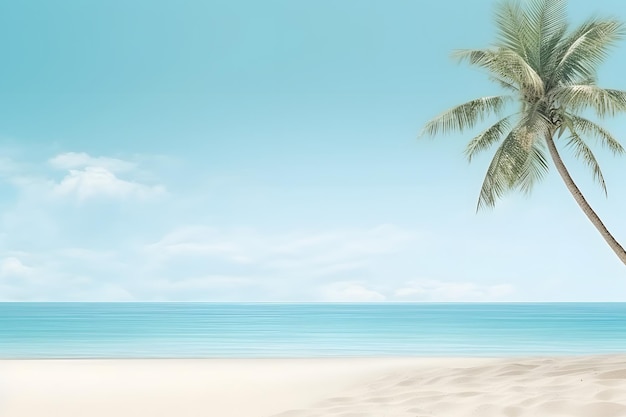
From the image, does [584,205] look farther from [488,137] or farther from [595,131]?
[488,137]

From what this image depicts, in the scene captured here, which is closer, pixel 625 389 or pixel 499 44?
pixel 625 389

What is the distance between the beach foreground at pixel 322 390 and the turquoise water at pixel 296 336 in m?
7.53

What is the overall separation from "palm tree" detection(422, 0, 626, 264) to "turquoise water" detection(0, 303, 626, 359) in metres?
8.41

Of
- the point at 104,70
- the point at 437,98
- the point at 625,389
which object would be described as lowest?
the point at 625,389

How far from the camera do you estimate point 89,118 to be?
1282 inches

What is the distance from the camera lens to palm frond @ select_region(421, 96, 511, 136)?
7.48 m

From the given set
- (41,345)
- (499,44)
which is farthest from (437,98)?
(499,44)

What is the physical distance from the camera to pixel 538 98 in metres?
6.98

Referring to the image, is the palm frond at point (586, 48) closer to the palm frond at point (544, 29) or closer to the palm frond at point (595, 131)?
the palm frond at point (544, 29)

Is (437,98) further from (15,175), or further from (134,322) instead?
(15,175)

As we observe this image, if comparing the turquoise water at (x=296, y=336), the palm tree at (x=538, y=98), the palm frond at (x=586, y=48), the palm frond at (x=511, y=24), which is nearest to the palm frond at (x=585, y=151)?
the palm tree at (x=538, y=98)

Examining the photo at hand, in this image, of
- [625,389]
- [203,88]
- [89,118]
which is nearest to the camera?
[625,389]

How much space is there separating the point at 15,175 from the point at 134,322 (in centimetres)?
881

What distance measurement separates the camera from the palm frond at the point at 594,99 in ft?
21.0
